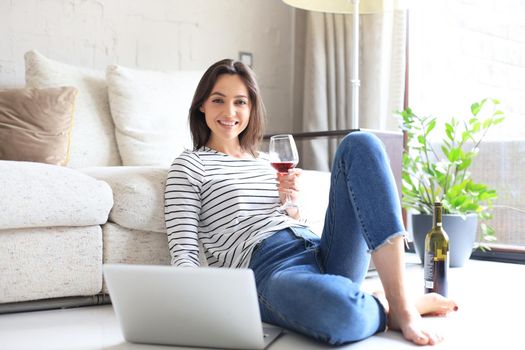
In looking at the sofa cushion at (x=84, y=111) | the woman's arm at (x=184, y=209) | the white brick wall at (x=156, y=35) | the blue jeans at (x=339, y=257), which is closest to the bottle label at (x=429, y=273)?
the blue jeans at (x=339, y=257)

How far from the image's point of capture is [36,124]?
92.8 inches

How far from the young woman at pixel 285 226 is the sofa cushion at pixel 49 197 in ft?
0.83

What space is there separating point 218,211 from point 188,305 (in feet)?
1.42

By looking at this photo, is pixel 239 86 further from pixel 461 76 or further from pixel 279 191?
pixel 461 76

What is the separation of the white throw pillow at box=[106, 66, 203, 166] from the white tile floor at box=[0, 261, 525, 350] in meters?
0.77

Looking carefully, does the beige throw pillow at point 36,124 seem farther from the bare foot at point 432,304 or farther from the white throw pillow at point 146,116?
the bare foot at point 432,304

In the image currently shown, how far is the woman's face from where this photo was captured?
1940 mm

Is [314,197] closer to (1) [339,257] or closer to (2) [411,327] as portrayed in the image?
(1) [339,257]

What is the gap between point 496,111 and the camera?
285 cm

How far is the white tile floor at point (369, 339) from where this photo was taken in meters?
1.55

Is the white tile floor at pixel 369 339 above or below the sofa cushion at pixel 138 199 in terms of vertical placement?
below

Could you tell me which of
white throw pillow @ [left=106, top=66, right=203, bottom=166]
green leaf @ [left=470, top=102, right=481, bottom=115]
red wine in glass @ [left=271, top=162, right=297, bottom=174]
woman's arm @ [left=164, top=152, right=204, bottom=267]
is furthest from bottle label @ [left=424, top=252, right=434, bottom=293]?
white throw pillow @ [left=106, top=66, right=203, bottom=166]

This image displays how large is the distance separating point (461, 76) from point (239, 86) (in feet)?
5.47

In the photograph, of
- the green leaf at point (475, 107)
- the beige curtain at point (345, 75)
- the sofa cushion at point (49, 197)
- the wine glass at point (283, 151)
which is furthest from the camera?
the beige curtain at point (345, 75)
